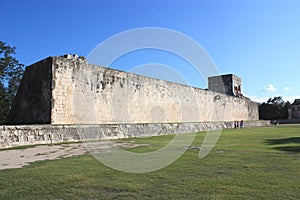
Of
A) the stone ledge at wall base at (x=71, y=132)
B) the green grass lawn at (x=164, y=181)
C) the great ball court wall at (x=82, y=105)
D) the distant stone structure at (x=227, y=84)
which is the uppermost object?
the distant stone structure at (x=227, y=84)

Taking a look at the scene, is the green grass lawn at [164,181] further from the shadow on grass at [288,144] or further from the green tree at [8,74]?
the green tree at [8,74]

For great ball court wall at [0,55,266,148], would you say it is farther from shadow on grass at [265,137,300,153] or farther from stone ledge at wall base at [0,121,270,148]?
shadow on grass at [265,137,300,153]

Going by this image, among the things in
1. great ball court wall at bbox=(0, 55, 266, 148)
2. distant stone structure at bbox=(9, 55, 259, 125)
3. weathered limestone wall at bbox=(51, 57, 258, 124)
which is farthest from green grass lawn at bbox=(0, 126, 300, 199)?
weathered limestone wall at bbox=(51, 57, 258, 124)

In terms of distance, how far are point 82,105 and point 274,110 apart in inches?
1636

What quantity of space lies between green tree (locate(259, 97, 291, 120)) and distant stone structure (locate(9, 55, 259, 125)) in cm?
3091

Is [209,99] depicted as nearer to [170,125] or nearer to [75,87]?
[170,125]

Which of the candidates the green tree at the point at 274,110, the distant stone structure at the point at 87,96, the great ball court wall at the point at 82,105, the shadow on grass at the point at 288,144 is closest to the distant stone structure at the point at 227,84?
the green tree at the point at 274,110

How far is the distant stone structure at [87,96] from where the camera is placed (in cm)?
1079

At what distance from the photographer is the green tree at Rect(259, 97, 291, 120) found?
4481cm

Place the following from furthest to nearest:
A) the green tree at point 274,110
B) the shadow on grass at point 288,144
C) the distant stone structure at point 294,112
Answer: the green tree at point 274,110
the distant stone structure at point 294,112
the shadow on grass at point 288,144

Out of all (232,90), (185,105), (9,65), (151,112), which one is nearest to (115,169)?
(151,112)

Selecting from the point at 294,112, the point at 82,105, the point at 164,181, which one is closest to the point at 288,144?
the point at 164,181

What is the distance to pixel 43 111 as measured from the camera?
10797 millimetres

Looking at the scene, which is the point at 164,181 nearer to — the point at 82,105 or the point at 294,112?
the point at 82,105
